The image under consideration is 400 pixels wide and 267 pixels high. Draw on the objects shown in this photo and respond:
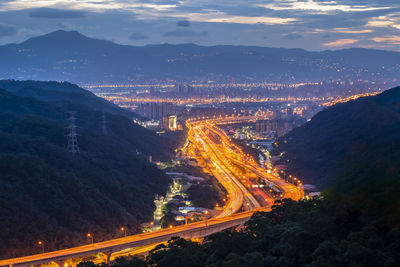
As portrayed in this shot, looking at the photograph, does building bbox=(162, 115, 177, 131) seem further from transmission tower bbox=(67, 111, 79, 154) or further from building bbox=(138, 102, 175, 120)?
transmission tower bbox=(67, 111, 79, 154)

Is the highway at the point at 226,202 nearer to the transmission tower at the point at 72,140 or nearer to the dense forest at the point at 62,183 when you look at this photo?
the dense forest at the point at 62,183

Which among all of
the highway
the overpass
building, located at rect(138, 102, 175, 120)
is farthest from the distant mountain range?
the overpass

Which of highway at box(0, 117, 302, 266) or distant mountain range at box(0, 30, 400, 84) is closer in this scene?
highway at box(0, 117, 302, 266)

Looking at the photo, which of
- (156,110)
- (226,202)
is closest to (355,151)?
(226,202)

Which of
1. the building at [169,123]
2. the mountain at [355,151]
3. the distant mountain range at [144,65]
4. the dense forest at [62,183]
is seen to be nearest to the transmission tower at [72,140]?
the dense forest at [62,183]

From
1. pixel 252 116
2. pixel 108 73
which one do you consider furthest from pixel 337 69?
pixel 252 116

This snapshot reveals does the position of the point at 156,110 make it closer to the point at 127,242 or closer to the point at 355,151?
the point at 355,151

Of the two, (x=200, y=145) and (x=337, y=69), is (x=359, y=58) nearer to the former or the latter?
(x=337, y=69)
